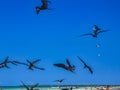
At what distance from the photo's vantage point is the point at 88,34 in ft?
107

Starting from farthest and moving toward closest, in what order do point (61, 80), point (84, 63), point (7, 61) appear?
1. point (61, 80)
2. point (7, 61)
3. point (84, 63)

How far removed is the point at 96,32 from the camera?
109 ft

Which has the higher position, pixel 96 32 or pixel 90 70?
pixel 96 32

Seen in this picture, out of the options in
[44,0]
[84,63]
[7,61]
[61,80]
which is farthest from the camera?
[61,80]

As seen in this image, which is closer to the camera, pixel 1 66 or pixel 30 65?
pixel 1 66

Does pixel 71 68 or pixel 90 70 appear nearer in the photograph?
pixel 90 70

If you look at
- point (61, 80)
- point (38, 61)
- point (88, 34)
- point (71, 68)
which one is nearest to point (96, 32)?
point (88, 34)

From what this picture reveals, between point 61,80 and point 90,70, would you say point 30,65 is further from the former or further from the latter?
point 90,70

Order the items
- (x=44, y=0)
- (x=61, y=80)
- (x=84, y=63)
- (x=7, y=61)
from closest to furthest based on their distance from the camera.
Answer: (x=44, y=0)
(x=84, y=63)
(x=7, y=61)
(x=61, y=80)

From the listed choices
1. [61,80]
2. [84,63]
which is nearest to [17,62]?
[84,63]

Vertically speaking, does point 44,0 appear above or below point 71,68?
above

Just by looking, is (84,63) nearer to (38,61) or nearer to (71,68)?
(71,68)

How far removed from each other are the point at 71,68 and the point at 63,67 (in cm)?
Result: 225

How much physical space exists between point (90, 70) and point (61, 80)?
405 inches
